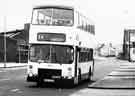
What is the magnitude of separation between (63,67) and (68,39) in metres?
1.29

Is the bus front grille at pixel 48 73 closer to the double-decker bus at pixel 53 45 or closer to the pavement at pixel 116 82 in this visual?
the double-decker bus at pixel 53 45

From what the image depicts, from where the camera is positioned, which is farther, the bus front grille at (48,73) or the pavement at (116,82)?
the pavement at (116,82)

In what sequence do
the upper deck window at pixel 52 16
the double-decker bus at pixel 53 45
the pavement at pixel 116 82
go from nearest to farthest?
the double-decker bus at pixel 53 45 → the upper deck window at pixel 52 16 → the pavement at pixel 116 82

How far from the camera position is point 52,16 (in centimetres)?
2092

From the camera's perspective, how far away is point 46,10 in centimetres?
2114

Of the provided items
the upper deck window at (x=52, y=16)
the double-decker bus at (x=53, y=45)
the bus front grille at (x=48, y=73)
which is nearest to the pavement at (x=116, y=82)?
the double-decker bus at (x=53, y=45)

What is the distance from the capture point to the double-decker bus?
2064cm

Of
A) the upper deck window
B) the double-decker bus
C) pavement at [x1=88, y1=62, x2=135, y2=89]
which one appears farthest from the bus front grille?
the upper deck window

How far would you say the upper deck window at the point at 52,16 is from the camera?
818 inches

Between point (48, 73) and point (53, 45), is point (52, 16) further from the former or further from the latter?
point (48, 73)

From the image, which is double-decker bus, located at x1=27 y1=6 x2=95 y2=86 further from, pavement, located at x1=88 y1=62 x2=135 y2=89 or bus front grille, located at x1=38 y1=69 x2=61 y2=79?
pavement, located at x1=88 y1=62 x2=135 y2=89

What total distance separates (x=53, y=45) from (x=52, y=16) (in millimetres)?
1342

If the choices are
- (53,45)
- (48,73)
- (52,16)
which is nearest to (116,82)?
(48,73)

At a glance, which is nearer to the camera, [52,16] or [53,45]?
[53,45]
